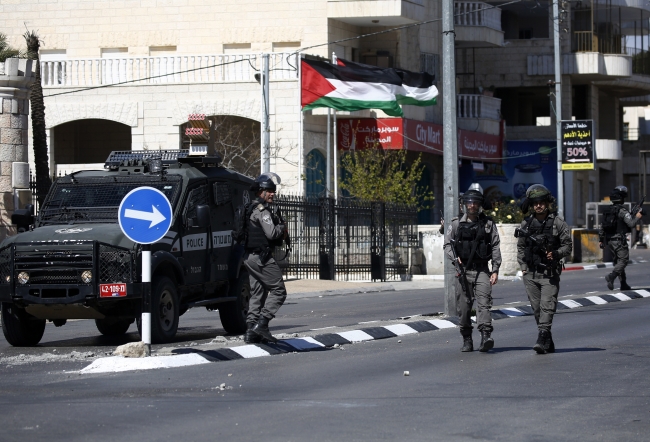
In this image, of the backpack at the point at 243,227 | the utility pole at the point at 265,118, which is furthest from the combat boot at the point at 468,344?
the utility pole at the point at 265,118

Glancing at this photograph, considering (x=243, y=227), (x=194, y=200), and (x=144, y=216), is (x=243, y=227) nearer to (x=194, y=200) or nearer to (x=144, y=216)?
(x=144, y=216)

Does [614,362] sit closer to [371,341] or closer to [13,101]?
[371,341]

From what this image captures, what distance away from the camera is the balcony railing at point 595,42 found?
5084 centimetres

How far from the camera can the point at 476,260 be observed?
40.3ft

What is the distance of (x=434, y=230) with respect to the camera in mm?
31719

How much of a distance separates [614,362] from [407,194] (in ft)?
80.9

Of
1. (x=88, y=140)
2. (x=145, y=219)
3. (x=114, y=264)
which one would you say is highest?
(x=88, y=140)

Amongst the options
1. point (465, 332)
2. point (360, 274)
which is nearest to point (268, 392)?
point (465, 332)

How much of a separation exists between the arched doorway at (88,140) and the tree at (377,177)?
25.9ft

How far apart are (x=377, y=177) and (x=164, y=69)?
24.7ft

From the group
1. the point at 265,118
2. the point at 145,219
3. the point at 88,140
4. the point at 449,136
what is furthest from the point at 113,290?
the point at 88,140

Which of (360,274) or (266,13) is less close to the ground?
(266,13)

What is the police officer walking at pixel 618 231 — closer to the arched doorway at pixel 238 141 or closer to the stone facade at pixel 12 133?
the stone facade at pixel 12 133

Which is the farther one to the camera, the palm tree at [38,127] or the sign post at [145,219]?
the palm tree at [38,127]
